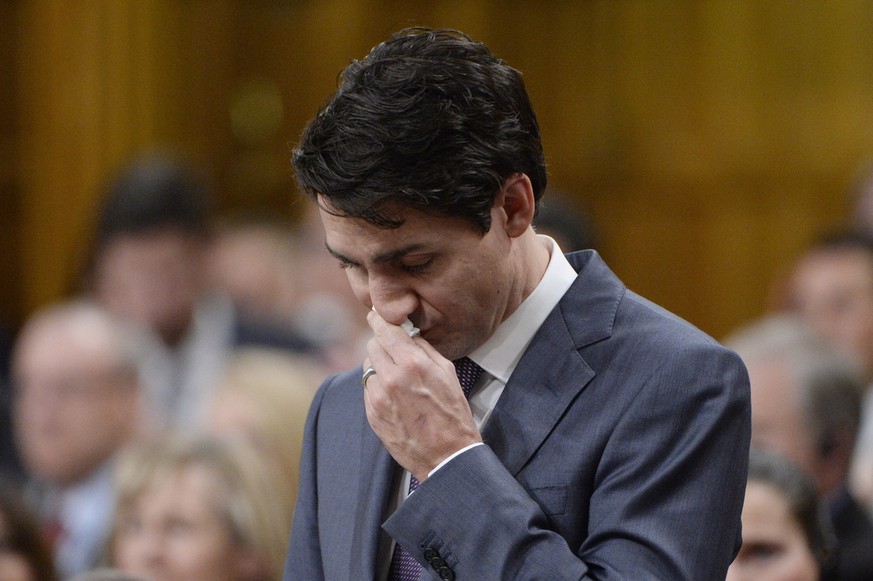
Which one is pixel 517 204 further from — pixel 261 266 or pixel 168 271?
pixel 261 266

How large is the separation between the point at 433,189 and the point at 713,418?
1.38 feet

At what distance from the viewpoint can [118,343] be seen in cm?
464

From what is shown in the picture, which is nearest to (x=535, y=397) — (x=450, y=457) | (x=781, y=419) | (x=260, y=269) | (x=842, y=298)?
(x=450, y=457)

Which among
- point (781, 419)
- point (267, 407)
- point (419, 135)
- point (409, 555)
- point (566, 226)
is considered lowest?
point (267, 407)

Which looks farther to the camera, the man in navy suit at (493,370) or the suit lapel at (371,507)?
the suit lapel at (371,507)

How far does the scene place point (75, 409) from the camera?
179 inches

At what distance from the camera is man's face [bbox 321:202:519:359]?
1.70 m

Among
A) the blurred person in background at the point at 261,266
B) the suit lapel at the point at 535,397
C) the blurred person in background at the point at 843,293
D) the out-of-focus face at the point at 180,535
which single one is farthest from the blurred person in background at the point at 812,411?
the blurred person in background at the point at 261,266

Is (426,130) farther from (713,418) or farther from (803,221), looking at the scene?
(803,221)

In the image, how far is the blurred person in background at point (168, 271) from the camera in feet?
17.4

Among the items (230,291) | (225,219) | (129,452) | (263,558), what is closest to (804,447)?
(263,558)

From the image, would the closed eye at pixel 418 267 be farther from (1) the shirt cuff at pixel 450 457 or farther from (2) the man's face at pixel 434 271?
(1) the shirt cuff at pixel 450 457

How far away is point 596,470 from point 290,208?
604 centimetres

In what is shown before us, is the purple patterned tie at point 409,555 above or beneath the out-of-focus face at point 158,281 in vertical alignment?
above
